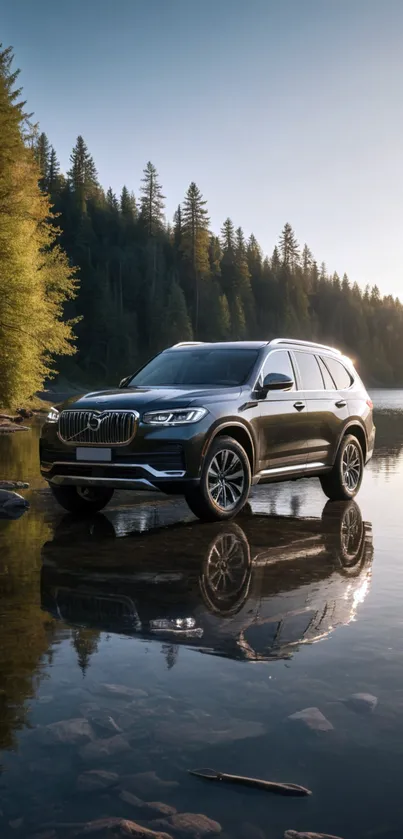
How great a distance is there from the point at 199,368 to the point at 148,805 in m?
7.94

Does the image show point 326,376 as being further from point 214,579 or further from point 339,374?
point 214,579

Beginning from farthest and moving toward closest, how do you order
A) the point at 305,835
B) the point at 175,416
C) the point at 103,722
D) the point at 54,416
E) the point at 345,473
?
1. the point at 345,473
2. the point at 54,416
3. the point at 175,416
4. the point at 103,722
5. the point at 305,835

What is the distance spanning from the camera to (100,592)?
19.8 feet

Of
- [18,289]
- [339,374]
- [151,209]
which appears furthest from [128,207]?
[339,374]

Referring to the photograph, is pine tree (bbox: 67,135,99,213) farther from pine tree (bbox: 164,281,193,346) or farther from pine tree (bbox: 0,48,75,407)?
pine tree (bbox: 0,48,75,407)

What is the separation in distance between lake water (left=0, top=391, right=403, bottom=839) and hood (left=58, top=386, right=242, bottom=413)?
1.49 metres

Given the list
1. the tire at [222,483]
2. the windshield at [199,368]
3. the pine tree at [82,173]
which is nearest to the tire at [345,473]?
the windshield at [199,368]

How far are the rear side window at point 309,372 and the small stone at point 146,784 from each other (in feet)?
27.3

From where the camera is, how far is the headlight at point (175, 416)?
352 inches

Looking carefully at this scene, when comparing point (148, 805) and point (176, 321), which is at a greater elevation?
point (176, 321)

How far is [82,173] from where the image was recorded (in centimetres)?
12656

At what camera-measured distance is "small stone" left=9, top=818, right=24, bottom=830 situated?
8.96 feet

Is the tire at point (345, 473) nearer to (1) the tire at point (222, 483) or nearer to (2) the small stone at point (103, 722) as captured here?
(1) the tire at point (222, 483)

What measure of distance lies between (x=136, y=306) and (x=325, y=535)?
108m
